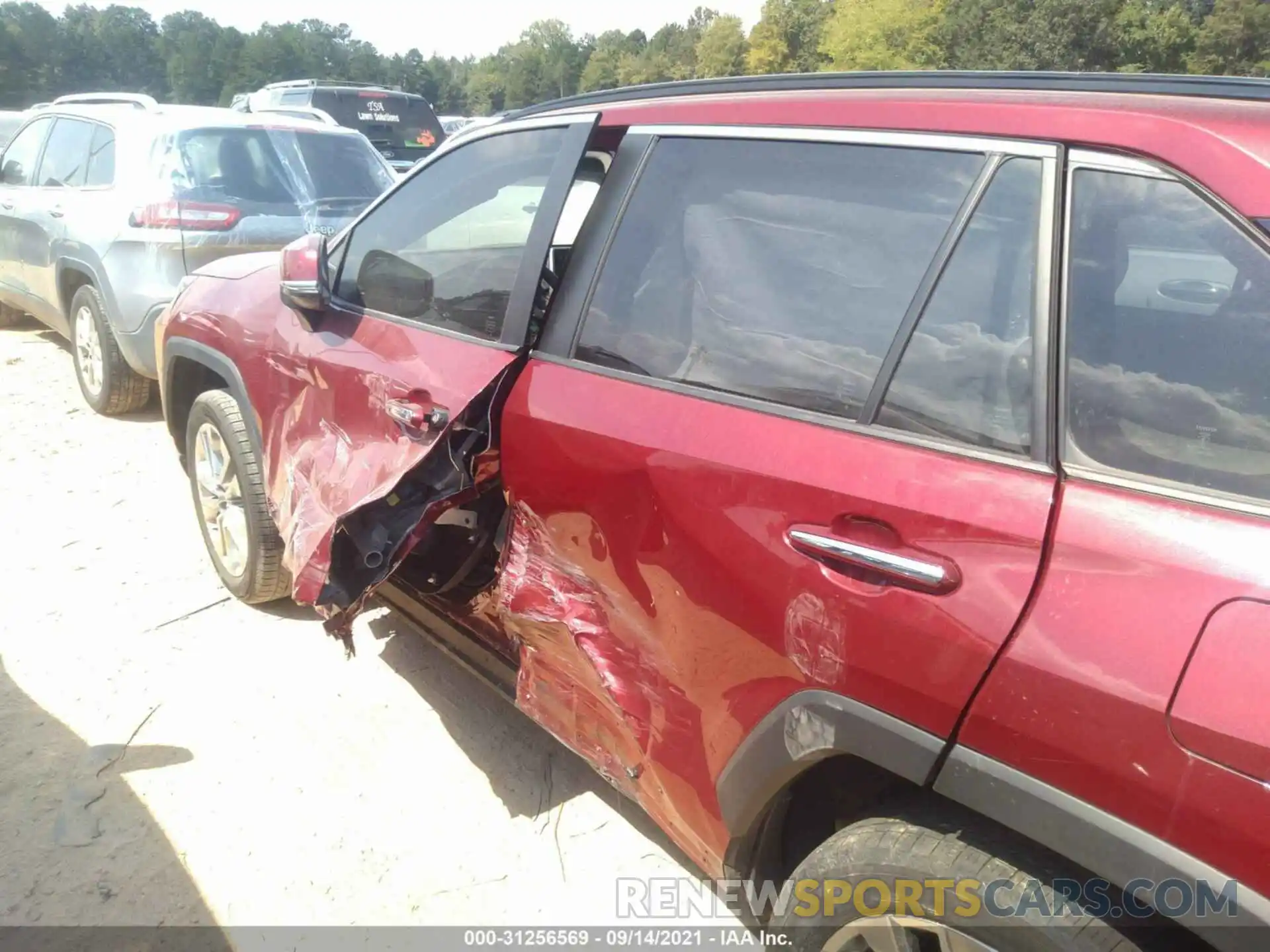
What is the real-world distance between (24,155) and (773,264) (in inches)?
276

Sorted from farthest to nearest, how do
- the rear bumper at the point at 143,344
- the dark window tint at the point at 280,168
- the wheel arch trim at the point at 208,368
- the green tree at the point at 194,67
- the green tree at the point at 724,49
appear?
the green tree at the point at 194,67
the green tree at the point at 724,49
the dark window tint at the point at 280,168
the rear bumper at the point at 143,344
the wheel arch trim at the point at 208,368

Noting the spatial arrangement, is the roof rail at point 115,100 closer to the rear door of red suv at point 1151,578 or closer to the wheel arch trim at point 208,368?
the wheel arch trim at point 208,368

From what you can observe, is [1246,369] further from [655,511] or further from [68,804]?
[68,804]

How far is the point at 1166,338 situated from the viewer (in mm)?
1327

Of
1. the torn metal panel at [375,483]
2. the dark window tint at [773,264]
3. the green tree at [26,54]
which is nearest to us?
the dark window tint at [773,264]

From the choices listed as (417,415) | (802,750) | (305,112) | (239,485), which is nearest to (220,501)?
(239,485)

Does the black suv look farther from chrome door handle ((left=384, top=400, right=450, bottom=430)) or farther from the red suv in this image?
the red suv

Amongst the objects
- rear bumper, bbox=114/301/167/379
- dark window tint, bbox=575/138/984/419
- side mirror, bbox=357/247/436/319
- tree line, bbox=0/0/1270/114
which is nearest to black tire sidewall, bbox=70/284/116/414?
rear bumper, bbox=114/301/167/379

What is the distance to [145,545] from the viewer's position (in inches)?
166

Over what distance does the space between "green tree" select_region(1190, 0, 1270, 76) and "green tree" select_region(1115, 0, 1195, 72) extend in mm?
762

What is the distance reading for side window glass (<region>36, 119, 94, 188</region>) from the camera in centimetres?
586

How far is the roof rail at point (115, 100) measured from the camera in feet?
19.5

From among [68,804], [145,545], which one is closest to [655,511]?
[68,804]

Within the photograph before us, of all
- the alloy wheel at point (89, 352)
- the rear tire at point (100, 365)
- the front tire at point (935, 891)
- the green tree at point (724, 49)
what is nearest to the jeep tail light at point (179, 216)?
the rear tire at point (100, 365)
